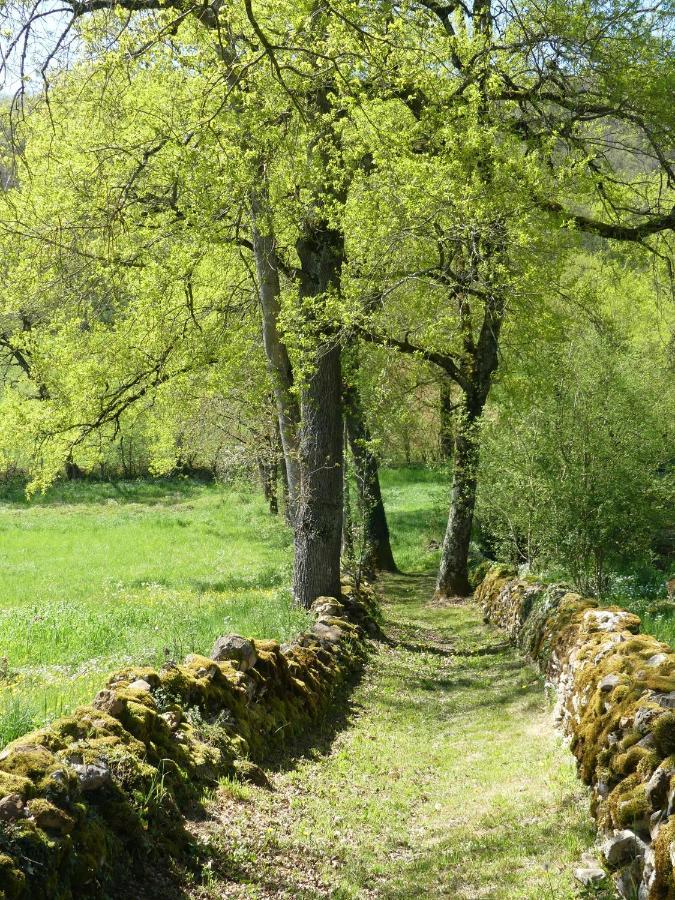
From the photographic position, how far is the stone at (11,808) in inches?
133

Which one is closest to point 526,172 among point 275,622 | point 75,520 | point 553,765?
point 275,622

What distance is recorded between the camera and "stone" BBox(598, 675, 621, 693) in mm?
6105

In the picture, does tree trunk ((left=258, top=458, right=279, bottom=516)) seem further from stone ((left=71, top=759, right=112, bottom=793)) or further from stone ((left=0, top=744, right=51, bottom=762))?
stone ((left=0, top=744, right=51, bottom=762))

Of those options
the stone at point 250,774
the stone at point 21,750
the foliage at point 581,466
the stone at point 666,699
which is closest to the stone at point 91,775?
the stone at point 21,750

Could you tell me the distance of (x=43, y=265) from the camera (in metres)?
10.9

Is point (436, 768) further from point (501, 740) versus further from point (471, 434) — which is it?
point (471, 434)

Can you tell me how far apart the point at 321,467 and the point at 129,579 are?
20.4 feet

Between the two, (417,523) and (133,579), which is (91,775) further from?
(417,523)

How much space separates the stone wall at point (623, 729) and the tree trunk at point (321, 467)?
385cm

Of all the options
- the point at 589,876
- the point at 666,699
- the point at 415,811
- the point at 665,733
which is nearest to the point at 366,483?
the point at 415,811

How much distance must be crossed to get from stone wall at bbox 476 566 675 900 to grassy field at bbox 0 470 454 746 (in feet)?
11.0

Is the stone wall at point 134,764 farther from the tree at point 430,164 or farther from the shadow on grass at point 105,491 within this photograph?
the shadow on grass at point 105,491

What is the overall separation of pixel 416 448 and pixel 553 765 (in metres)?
28.8

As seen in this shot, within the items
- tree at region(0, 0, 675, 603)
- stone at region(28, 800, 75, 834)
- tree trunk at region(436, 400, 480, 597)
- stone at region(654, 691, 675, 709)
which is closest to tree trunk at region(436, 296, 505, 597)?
tree trunk at region(436, 400, 480, 597)
